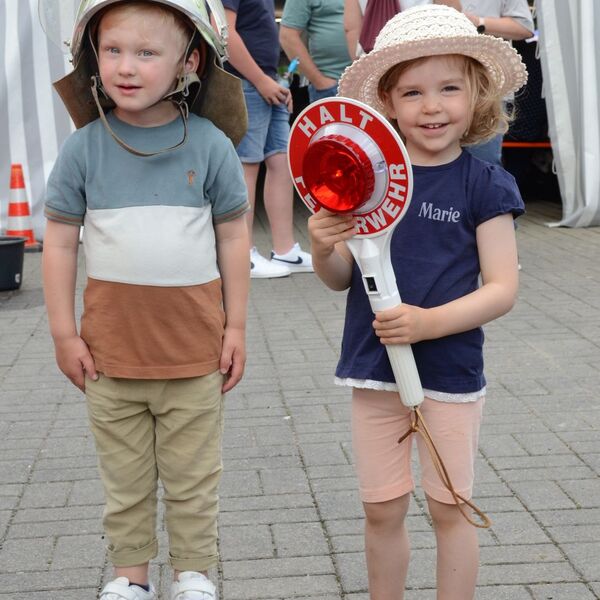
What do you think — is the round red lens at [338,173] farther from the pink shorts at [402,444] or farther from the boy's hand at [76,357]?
the boy's hand at [76,357]

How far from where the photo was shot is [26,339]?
19.4 ft

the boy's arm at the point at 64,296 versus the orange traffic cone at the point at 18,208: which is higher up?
the boy's arm at the point at 64,296

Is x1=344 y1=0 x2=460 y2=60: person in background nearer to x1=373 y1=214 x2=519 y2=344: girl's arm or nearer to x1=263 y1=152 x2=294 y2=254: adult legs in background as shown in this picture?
x1=263 y1=152 x2=294 y2=254: adult legs in background

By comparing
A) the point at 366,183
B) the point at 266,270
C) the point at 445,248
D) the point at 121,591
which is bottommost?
the point at 266,270

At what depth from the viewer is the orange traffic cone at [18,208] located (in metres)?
8.80

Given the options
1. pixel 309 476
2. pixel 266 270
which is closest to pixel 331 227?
pixel 309 476

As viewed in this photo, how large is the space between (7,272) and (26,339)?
1.18 meters

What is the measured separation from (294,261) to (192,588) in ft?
15.9

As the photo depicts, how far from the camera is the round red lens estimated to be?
2203 mm

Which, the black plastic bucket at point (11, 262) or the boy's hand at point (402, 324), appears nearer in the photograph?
the boy's hand at point (402, 324)

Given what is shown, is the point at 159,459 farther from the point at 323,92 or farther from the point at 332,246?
the point at 323,92

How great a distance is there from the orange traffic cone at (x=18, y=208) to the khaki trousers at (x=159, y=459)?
627 cm

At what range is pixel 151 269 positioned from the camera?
2629mm

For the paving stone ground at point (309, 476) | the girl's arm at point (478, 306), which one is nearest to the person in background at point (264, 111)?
the paving stone ground at point (309, 476)
